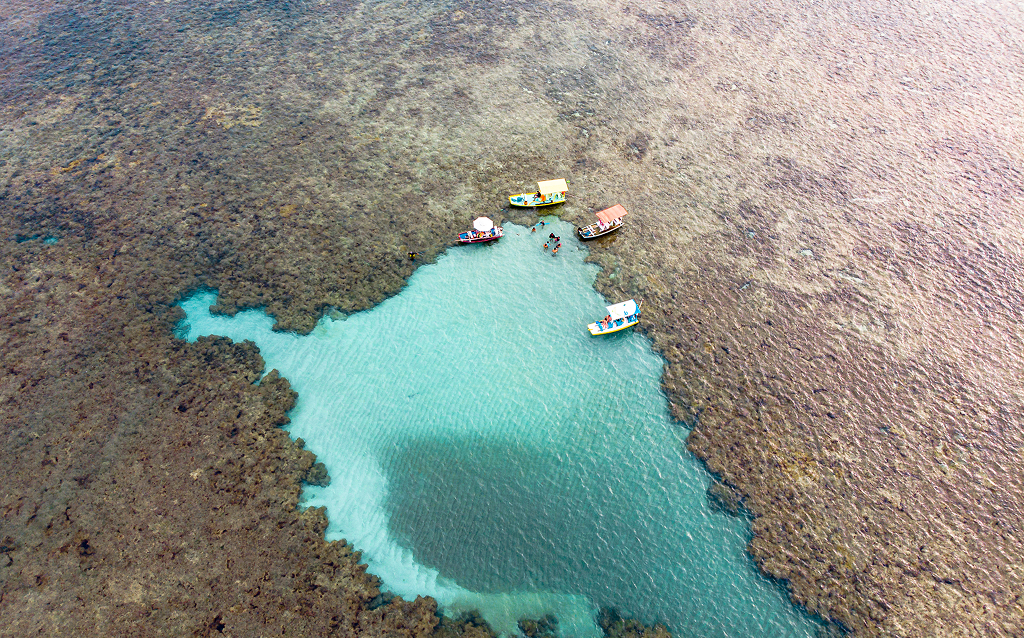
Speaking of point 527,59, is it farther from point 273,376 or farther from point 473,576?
point 473,576

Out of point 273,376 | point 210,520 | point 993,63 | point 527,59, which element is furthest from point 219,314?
point 993,63

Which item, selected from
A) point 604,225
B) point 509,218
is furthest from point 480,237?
point 604,225

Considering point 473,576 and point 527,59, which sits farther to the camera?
point 527,59

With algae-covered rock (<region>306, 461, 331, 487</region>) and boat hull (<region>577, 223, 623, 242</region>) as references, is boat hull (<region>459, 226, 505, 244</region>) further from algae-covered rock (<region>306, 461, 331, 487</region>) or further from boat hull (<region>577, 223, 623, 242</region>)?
algae-covered rock (<region>306, 461, 331, 487</region>)

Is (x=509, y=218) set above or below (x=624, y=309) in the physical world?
above

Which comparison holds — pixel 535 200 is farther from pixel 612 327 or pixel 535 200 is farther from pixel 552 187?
pixel 612 327

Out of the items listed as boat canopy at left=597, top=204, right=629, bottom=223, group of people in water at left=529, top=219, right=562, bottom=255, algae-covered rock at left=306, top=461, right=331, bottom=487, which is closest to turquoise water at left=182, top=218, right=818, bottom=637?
algae-covered rock at left=306, top=461, right=331, bottom=487
